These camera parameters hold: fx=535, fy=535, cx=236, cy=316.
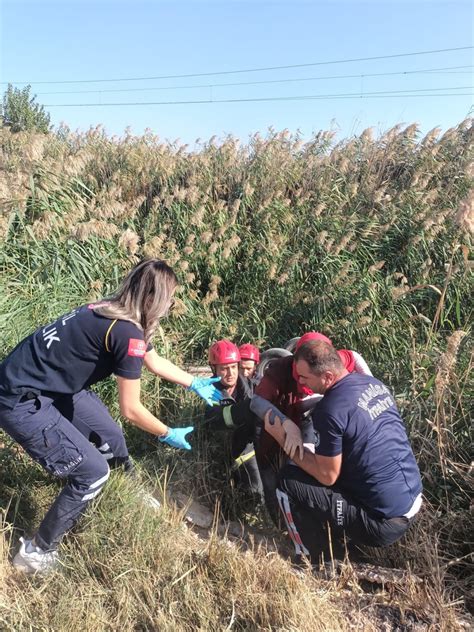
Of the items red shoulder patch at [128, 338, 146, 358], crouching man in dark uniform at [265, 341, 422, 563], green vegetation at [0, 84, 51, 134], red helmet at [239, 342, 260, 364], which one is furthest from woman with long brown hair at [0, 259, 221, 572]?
green vegetation at [0, 84, 51, 134]

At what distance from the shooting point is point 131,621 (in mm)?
2232

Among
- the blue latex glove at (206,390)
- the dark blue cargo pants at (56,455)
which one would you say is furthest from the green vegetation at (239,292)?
the blue latex glove at (206,390)

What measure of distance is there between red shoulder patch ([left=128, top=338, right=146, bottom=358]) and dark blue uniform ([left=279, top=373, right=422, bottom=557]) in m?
0.96

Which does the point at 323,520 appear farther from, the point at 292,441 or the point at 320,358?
the point at 320,358

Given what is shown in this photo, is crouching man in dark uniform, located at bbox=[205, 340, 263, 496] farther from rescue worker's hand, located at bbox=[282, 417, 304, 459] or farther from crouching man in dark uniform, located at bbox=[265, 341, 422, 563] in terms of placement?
crouching man in dark uniform, located at bbox=[265, 341, 422, 563]

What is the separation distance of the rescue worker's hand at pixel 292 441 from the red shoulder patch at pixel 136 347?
1000mm

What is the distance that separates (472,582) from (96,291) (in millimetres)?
3576

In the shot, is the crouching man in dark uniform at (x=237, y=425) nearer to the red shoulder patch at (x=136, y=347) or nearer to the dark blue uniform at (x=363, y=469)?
the dark blue uniform at (x=363, y=469)

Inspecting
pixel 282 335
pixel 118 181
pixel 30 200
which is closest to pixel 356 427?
pixel 282 335

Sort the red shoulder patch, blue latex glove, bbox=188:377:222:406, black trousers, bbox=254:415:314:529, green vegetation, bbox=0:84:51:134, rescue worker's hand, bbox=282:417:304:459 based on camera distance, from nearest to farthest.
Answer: the red shoulder patch, rescue worker's hand, bbox=282:417:304:459, black trousers, bbox=254:415:314:529, blue latex glove, bbox=188:377:222:406, green vegetation, bbox=0:84:51:134

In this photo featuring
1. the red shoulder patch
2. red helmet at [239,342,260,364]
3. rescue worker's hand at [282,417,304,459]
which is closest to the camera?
the red shoulder patch

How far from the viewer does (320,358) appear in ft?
9.25

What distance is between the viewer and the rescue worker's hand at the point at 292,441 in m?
2.96

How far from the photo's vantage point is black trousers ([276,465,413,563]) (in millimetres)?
2770
